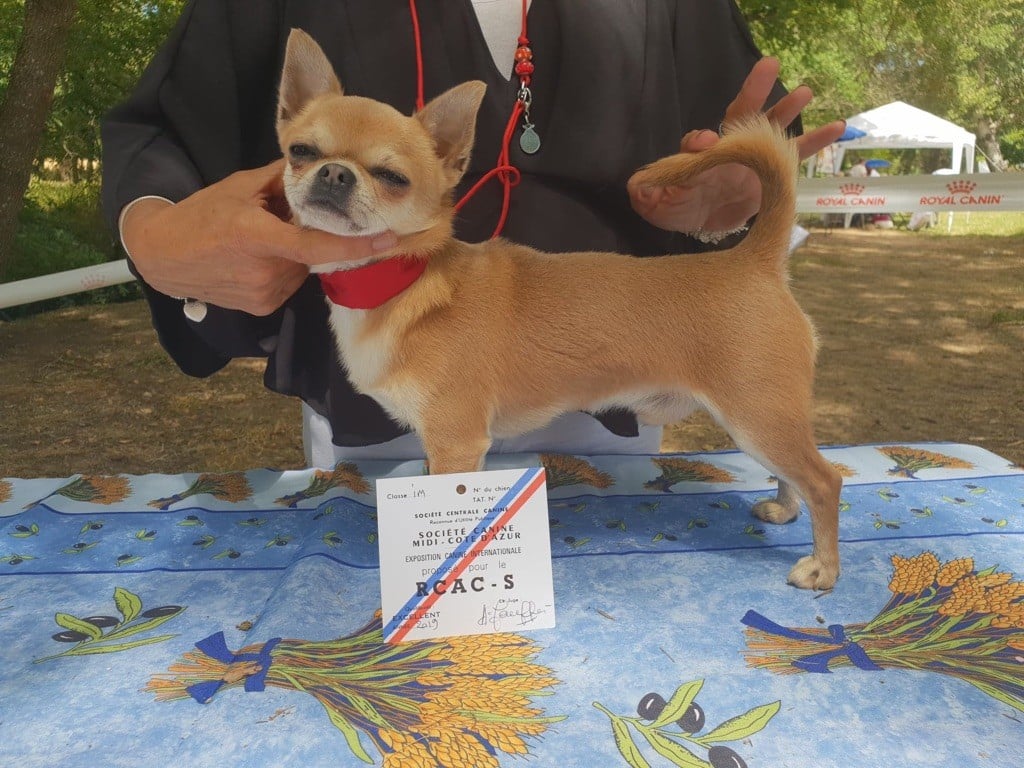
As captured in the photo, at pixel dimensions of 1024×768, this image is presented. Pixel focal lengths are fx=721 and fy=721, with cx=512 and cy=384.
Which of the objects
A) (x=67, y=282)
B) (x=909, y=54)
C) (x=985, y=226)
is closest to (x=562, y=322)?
(x=67, y=282)

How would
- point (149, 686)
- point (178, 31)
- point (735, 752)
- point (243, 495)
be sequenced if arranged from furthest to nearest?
point (243, 495) < point (178, 31) < point (149, 686) < point (735, 752)

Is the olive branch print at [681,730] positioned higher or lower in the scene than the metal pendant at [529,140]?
lower

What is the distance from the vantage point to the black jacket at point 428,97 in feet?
5.19

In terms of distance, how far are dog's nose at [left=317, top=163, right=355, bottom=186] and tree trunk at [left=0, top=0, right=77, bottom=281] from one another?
15.6 ft

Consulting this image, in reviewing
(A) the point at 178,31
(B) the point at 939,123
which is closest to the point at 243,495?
(A) the point at 178,31

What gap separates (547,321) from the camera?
140 cm

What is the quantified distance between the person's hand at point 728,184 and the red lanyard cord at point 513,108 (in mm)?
272

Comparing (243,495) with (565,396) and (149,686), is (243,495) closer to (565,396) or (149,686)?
(149,686)

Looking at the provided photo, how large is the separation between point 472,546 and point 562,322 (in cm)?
46

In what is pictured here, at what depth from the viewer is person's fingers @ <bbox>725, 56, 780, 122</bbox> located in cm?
153

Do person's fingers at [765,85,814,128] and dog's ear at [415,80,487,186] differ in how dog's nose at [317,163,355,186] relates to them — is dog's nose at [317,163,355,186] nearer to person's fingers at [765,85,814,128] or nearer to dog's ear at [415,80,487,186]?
dog's ear at [415,80,487,186]

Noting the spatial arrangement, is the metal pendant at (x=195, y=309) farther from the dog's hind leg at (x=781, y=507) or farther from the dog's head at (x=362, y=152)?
the dog's hind leg at (x=781, y=507)

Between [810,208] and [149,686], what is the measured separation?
612 centimetres

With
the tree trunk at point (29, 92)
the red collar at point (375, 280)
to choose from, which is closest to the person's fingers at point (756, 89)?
the red collar at point (375, 280)
